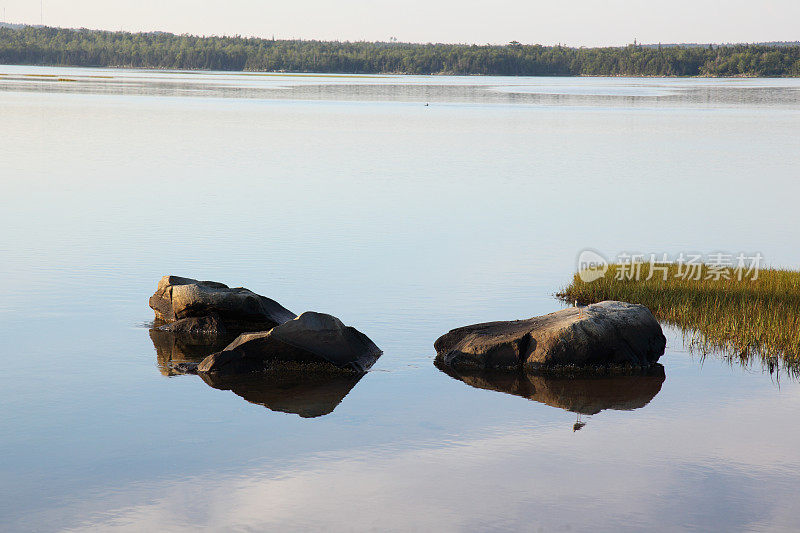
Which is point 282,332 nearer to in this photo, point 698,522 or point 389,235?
point 698,522

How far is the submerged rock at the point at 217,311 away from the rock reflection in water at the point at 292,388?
2.19m

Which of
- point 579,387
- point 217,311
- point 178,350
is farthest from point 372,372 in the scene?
point 217,311

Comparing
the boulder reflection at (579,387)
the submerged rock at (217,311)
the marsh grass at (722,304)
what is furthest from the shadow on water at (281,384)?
the marsh grass at (722,304)

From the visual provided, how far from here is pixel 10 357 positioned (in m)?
15.0

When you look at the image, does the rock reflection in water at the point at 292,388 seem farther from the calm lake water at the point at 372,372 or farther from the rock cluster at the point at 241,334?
the rock cluster at the point at 241,334

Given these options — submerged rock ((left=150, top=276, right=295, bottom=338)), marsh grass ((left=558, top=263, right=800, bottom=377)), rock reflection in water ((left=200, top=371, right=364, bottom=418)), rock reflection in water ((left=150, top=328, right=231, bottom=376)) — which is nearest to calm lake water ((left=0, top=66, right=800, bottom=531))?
rock reflection in water ((left=200, top=371, right=364, bottom=418))

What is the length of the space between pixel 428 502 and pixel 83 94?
102m

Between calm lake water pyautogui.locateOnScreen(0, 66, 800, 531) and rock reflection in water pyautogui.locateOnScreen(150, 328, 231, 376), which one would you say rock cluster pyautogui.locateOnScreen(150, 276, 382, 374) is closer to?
rock reflection in water pyautogui.locateOnScreen(150, 328, 231, 376)

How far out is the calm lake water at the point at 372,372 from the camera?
33.4 ft

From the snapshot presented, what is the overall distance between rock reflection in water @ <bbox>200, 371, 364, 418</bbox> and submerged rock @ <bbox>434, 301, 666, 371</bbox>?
6.17 feet

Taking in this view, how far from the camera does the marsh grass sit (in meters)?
16.0

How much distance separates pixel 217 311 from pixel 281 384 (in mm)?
3220

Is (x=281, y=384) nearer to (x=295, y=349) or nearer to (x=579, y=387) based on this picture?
(x=295, y=349)

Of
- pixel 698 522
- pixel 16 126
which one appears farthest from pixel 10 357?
pixel 16 126
